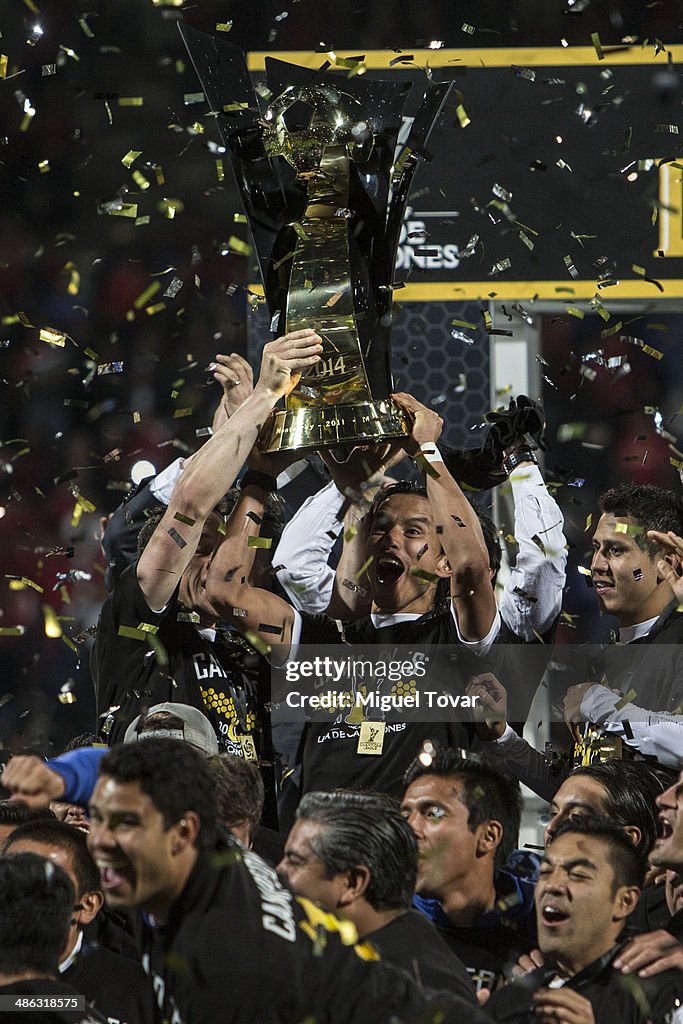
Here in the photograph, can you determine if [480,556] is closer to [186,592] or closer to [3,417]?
[186,592]

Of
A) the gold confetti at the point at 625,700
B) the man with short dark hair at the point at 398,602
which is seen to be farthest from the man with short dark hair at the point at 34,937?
the gold confetti at the point at 625,700

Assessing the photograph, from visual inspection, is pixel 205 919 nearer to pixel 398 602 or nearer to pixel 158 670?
pixel 158 670

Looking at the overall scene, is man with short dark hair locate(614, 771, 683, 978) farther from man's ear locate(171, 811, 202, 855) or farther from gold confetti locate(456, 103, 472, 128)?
gold confetti locate(456, 103, 472, 128)

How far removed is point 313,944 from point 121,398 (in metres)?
2.54

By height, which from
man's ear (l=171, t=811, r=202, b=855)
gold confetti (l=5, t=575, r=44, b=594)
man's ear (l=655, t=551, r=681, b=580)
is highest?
man's ear (l=655, t=551, r=681, b=580)

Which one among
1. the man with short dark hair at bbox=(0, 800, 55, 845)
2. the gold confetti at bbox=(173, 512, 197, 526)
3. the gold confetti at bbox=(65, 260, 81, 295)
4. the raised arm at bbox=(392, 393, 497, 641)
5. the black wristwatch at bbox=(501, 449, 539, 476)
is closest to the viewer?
the man with short dark hair at bbox=(0, 800, 55, 845)

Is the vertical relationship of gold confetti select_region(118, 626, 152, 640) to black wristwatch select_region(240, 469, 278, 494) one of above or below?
below

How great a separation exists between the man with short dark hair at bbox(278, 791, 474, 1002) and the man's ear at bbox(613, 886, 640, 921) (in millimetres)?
350

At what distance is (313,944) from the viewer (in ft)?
5.43

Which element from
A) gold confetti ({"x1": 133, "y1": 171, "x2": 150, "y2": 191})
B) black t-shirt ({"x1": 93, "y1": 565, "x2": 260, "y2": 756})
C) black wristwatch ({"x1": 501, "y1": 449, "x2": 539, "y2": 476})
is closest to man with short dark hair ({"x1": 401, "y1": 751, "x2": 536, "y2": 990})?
black t-shirt ({"x1": 93, "y1": 565, "x2": 260, "y2": 756})

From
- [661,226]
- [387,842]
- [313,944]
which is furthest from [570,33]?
[313,944]

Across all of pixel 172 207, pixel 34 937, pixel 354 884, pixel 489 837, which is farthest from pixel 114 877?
pixel 172 207

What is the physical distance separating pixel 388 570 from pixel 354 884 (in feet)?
3.98

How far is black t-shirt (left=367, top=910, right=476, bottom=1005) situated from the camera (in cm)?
191
